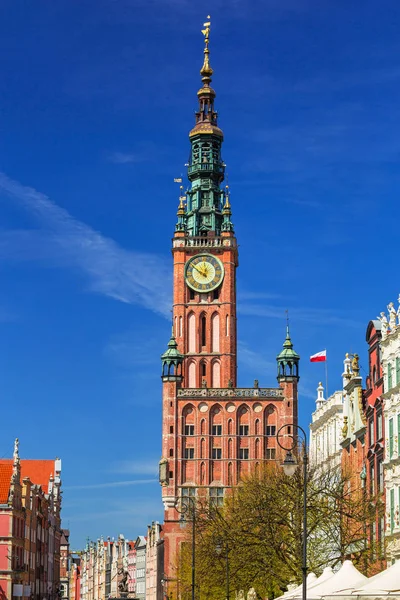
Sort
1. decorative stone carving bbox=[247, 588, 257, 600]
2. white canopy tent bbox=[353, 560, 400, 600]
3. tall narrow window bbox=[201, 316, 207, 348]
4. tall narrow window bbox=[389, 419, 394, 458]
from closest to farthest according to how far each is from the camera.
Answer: white canopy tent bbox=[353, 560, 400, 600] < tall narrow window bbox=[389, 419, 394, 458] < decorative stone carving bbox=[247, 588, 257, 600] < tall narrow window bbox=[201, 316, 207, 348]

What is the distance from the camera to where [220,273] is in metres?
147

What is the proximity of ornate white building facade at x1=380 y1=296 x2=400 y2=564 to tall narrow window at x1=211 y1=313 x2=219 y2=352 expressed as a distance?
255 ft

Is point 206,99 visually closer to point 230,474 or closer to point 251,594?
point 230,474

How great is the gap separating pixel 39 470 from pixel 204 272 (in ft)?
115

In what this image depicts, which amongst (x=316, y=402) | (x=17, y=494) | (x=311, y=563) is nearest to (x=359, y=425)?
(x=311, y=563)

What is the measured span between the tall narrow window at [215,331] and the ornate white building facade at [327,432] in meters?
39.5

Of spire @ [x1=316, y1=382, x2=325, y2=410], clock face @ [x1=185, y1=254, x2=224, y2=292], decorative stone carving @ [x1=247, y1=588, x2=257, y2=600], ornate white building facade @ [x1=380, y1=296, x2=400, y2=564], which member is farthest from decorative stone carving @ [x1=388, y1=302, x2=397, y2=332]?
clock face @ [x1=185, y1=254, x2=224, y2=292]

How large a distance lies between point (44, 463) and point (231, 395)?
32.0 metres

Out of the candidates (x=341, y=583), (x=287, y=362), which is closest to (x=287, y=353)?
(x=287, y=362)

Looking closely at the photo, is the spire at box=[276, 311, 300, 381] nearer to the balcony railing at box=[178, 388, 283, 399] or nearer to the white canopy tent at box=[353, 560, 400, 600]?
the balcony railing at box=[178, 388, 283, 399]

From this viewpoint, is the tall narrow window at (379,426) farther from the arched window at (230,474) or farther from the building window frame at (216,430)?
the building window frame at (216,430)

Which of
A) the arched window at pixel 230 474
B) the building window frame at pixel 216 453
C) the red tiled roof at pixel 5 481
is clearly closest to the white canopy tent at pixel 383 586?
the red tiled roof at pixel 5 481

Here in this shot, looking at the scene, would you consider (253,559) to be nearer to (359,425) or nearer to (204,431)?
(359,425)

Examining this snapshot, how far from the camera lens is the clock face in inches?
5787
